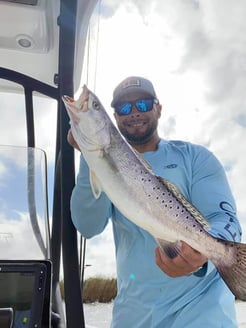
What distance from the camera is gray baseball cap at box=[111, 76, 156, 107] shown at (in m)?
2.07

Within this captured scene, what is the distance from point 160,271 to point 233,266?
438mm

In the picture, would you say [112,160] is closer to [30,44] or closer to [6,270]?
[6,270]

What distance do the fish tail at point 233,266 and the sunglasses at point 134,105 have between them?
0.83 meters

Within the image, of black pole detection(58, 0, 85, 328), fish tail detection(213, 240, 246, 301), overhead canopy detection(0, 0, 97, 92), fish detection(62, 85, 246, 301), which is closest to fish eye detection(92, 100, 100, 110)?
fish detection(62, 85, 246, 301)

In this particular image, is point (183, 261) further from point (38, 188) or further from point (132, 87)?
point (132, 87)

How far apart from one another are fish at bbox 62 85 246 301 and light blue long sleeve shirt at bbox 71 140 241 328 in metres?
0.15

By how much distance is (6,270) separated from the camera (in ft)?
4.25

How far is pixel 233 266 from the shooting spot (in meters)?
1.38

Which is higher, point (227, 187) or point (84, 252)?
point (227, 187)

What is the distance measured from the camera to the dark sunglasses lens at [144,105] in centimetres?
204

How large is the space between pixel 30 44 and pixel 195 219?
139cm

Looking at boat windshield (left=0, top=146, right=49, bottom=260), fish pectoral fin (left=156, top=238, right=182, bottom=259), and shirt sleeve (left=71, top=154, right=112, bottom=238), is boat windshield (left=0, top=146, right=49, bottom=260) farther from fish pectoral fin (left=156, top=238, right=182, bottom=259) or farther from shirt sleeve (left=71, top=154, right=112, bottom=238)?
fish pectoral fin (left=156, top=238, right=182, bottom=259)

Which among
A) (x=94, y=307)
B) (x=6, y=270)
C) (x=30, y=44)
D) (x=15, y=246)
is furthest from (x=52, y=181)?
(x=94, y=307)

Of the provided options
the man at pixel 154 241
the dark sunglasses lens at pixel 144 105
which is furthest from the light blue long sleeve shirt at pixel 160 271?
the dark sunglasses lens at pixel 144 105
